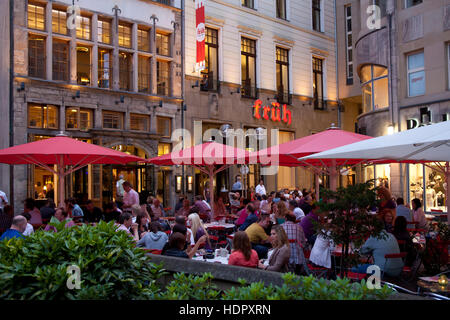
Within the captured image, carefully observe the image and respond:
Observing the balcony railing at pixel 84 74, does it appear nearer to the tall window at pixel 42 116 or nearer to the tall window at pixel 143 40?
the tall window at pixel 42 116

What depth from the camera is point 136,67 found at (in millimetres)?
20844

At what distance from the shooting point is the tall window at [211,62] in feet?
77.0

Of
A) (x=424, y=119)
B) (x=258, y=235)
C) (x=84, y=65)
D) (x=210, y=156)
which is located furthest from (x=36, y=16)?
(x=424, y=119)

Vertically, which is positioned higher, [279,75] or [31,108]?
[279,75]

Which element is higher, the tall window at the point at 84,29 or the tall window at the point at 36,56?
the tall window at the point at 84,29

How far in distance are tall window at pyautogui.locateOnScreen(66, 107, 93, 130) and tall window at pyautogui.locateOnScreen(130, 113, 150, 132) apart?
2.04m

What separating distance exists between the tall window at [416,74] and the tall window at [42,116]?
1499cm

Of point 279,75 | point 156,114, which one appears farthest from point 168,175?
point 279,75

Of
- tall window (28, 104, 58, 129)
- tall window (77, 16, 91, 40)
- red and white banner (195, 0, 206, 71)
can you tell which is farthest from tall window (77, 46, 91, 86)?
red and white banner (195, 0, 206, 71)

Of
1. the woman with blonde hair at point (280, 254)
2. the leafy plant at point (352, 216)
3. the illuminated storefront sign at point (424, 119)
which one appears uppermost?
the illuminated storefront sign at point (424, 119)

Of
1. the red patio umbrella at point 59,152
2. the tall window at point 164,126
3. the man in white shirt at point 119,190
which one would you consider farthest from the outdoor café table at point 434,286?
the tall window at point 164,126

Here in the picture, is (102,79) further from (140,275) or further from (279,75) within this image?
(140,275)

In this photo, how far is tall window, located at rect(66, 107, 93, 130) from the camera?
18688 mm

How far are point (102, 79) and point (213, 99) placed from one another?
585 cm
